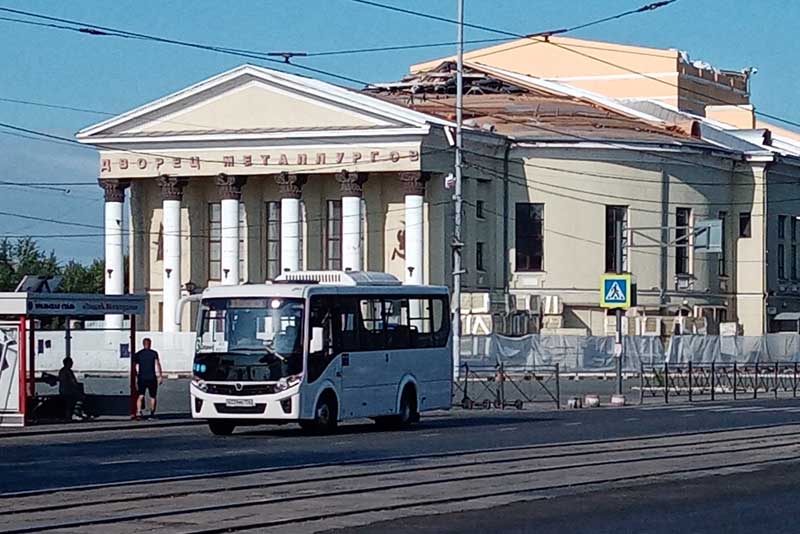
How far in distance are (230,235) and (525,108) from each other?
48.4ft

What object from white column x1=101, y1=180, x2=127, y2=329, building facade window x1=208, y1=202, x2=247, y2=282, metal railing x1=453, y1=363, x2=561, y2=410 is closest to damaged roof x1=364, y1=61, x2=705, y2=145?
building facade window x1=208, y1=202, x2=247, y2=282

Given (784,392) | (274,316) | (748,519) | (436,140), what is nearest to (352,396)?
(274,316)

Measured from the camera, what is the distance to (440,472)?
68.8ft

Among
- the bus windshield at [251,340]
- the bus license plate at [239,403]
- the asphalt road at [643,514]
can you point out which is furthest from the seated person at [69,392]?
the asphalt road at [643,514]

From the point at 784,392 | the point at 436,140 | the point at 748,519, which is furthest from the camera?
the point at 436,140

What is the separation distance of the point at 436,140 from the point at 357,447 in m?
46.7

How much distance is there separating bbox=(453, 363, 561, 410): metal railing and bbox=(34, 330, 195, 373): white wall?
31.8ft

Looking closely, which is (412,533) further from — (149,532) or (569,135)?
(569,135)

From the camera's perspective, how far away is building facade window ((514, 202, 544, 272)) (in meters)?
76.2

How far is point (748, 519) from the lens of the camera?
15.9 metres

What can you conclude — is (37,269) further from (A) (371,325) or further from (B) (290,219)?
(A) (371,325)

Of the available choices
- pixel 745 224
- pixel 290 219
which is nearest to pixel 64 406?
pixel 290 219

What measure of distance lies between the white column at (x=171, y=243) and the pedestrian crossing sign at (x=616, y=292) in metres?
34.2

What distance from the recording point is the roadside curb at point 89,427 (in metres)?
30.5
